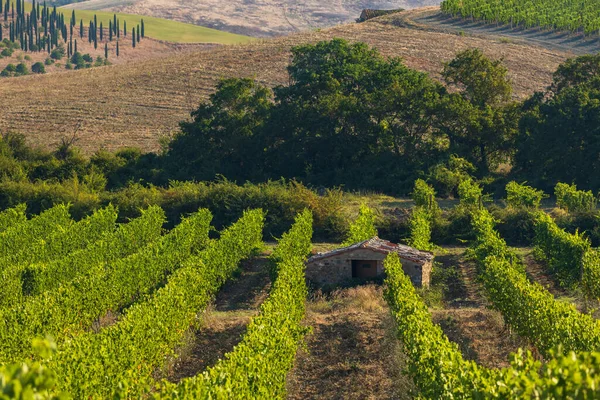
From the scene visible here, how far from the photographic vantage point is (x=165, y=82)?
82062 mm

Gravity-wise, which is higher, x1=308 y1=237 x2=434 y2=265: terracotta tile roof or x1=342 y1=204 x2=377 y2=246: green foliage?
x1=308 y1=237 x2=434 y2=265: terracotta tile roof

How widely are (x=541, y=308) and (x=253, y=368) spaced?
7.60 meters

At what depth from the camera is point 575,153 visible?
49062 millimetres

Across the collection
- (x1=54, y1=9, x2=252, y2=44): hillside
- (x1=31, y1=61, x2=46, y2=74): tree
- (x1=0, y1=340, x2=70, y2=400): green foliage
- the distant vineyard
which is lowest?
(x1=31, y1=61, x2=46, y2=74): tree

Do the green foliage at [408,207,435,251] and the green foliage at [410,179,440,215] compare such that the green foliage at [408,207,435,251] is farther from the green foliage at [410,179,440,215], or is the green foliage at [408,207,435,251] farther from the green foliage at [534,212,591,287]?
the green foliage at [534,212,591,287]

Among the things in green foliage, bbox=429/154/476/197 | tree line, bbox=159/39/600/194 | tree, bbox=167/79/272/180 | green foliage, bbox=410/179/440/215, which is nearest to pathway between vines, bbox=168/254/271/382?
green foliage, bbox=410/179/440/215

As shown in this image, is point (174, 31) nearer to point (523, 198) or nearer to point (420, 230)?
point (523, 198)

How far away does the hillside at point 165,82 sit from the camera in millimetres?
70062

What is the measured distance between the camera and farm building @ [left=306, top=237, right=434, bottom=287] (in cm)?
3075

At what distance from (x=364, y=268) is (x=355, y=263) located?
0.38 metres

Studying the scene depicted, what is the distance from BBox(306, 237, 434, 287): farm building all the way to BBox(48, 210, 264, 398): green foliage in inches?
145

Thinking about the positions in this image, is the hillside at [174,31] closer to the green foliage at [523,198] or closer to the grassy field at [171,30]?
the grassy field at [171,30]

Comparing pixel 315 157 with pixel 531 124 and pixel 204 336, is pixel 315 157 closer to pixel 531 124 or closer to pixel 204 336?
pixel 531 124

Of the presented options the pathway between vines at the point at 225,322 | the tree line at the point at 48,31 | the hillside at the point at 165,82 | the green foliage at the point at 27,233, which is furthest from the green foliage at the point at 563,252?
the tree line at the point at 48,31
